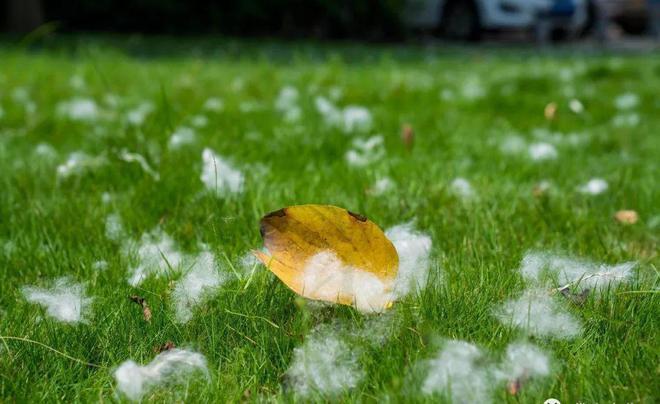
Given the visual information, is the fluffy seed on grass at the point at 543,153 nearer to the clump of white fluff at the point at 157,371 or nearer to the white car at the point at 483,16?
the clump of white fluff at the point at 157,371

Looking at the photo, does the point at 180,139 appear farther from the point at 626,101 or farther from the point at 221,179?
the point at 626,101

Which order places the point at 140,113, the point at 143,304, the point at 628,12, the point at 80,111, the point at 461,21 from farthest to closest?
the point at 628,12 → the point at 461,21 → the point at 80,111 → the point at 140,113 → the point at 143,304

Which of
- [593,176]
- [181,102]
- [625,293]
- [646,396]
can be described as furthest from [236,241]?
[181,102]

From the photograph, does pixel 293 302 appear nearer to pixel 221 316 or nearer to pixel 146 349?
pixel 221 316

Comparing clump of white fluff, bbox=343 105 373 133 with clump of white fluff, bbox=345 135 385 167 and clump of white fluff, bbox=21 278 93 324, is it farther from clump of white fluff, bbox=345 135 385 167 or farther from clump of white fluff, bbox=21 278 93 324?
clump of white fluff, bbox=21 278 93 324

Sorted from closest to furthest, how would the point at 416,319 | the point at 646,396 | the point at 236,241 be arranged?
the point at 646,396, the point at 416,319, the point at 236,241

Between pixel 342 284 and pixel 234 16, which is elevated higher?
pixel 342 284

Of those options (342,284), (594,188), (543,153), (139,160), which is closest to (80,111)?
(139,160)
